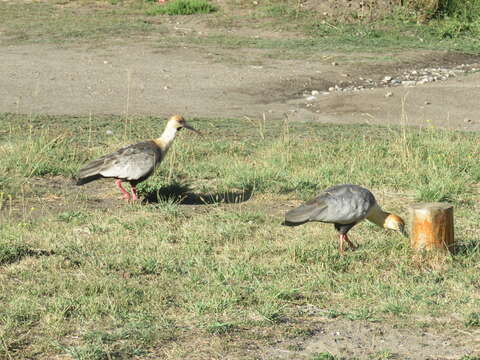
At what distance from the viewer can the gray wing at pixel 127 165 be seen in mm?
7320

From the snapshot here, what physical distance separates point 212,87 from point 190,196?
5622mm

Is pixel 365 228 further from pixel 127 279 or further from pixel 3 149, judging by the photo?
pixel 3 149

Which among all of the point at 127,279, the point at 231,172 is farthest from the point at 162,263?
the point at 231,172

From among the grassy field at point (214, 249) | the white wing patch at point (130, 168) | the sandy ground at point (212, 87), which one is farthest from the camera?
the sandy ground at point (212, 87)

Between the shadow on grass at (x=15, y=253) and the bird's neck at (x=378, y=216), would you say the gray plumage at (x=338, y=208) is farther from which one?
the shadow on grass at (x=15, y=253)

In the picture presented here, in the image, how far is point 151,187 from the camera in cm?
793

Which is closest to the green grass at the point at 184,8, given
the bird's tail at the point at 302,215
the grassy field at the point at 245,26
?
the grassy field at the point at 245,26

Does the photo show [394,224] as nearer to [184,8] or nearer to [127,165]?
[127,165]

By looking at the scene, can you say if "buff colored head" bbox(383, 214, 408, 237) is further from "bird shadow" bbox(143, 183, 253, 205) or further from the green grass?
the green grass

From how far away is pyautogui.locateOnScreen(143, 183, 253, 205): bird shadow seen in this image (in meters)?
7.78

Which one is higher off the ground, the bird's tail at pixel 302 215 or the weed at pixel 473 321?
the bird's tail at pixel 302 215

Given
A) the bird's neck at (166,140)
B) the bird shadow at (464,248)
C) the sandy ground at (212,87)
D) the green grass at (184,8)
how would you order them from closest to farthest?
the bird shadow at (464,248), the bird's neck at (166,140), the sandy ground at (212,87), the green grass at (184,8)

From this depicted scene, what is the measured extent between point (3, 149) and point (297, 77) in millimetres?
6134

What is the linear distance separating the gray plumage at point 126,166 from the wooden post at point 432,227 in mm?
2322
